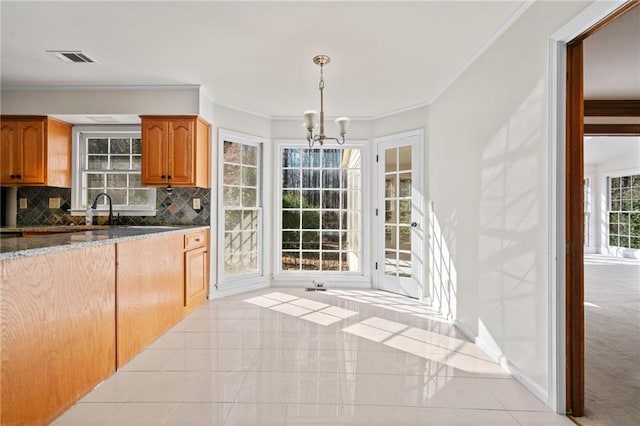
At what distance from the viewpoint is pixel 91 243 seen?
2008 millimetres

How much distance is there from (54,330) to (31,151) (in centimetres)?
315

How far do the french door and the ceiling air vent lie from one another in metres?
3.45

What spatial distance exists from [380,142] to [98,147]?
370 cm

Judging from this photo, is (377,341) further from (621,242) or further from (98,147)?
(621,242)

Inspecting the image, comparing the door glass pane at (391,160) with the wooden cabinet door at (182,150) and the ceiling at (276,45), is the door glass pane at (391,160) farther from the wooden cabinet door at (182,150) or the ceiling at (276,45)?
the wooden cabinet door at (182,150)

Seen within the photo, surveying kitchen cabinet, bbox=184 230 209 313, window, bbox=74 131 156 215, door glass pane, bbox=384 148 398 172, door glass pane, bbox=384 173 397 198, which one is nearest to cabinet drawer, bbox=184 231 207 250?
kitchen cabinet, bbox=184 230 209 313

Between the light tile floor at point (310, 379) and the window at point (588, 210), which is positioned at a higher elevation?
the window at point (588, 210)

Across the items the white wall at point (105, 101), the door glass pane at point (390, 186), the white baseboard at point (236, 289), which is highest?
the white wall at point (105, 101)

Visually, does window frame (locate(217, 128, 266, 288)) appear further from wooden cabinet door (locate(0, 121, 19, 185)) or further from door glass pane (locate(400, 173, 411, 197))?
wooden cabinet door (locate(0, 121, 19, 185))

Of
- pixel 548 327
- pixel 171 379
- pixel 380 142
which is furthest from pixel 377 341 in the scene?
pixel 380 142

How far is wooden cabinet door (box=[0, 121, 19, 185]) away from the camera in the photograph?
3.91m

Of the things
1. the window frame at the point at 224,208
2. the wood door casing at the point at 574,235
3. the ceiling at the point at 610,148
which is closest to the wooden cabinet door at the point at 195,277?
the window frame at the point at 224,208

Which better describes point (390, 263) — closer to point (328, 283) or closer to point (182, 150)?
point (328, 283)

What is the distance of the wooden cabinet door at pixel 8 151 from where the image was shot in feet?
12.8
